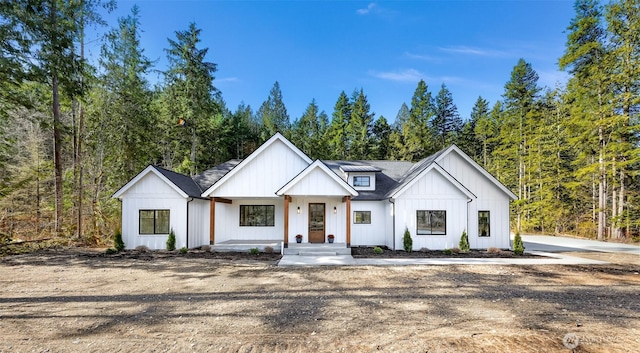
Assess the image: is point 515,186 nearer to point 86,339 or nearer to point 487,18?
point 487,18

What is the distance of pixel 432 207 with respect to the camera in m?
14.0

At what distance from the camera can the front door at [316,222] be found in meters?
15.4

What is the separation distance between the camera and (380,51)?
66.0 feet

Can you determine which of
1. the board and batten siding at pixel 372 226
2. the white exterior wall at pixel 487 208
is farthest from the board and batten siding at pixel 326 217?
the white exterior wall at pixel 487 208

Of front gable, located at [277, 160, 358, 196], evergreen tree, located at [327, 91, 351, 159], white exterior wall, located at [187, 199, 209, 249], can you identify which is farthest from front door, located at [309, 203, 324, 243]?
evergreen tree, located at [327, 91, 351, 159]

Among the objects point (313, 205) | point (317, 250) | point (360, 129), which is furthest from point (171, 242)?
point (360, 129)

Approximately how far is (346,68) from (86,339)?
24.5 metres

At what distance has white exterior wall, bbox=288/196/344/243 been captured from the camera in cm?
1540

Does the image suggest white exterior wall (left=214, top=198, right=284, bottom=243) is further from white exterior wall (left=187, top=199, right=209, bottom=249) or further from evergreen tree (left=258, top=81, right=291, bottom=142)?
evergreen tree (left=258, top=81, right=291, bottom=142)

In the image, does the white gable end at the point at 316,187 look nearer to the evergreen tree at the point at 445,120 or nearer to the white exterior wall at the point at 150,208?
the white exterior wall at the point at 150,208

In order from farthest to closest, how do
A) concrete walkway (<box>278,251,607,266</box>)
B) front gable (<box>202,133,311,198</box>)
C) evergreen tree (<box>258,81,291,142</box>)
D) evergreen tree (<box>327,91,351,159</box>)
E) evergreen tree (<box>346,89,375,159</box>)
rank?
evergreen tree (<box>258,81,291,142</box>), evergreen tree (<box>327,91,351,159</box>), evergreen tree (<box>346,89,375,159</box>), front gable (<box>202,133,311,198</box>), concrete walkway (<box>278,251,607,266</box>)

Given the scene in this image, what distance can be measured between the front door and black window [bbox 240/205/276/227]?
2361mm

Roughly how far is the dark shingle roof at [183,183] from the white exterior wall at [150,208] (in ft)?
1.20

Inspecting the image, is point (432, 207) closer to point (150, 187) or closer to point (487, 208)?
point (487, 208)
